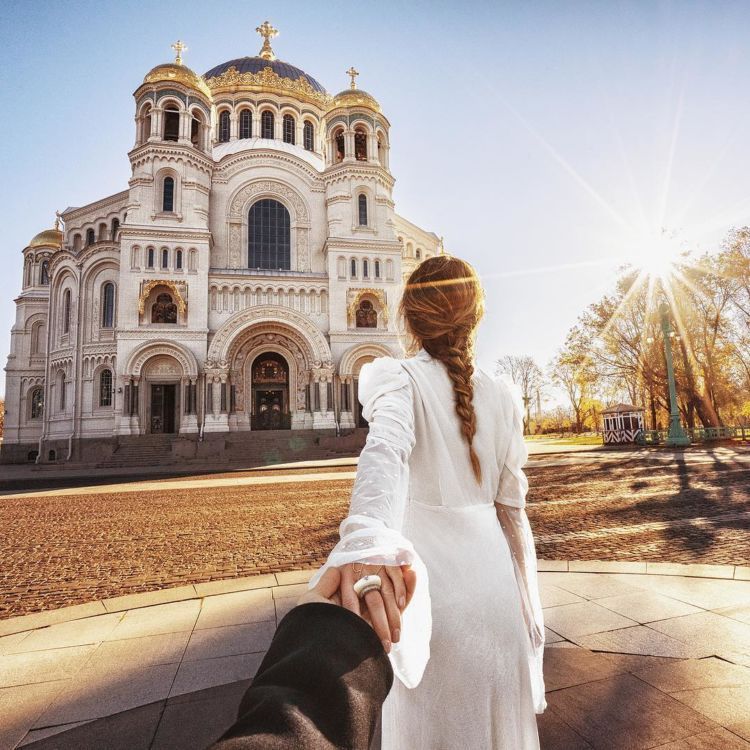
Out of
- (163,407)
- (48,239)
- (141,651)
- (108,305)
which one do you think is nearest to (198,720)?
(141,651)

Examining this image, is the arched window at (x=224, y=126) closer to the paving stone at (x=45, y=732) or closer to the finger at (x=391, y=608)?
the paving stone at (x=45, y=732)

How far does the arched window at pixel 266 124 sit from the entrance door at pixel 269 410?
23.3 meters

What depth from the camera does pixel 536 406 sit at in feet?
265

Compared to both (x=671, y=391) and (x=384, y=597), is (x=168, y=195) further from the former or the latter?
(x=384, y=597)

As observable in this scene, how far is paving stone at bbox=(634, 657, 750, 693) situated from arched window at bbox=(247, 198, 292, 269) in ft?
115

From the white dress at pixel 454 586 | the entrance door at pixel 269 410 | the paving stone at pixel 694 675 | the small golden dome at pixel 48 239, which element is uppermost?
the small golden dome at pixel 48 239

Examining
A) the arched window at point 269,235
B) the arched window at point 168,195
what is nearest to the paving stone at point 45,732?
the arched window at point 168,195

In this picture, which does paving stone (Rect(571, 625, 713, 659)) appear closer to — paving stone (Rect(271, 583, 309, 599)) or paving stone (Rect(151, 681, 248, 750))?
paving stone (Rect(151, 681, 248, 750))

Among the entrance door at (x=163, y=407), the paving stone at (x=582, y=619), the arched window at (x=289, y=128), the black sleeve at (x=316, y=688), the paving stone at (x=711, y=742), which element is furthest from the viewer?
the arched window at (x=289, y=128)

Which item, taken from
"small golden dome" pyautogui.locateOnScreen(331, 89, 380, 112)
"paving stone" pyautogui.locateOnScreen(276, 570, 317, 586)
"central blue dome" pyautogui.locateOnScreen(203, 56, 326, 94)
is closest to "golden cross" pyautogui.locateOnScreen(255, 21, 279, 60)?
"central blue dome" pyautogui.locateOnScreen(203, 56, 326, 94)

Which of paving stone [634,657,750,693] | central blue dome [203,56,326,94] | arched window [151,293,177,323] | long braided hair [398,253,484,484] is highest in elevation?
central blue dome [203,56,326,94]

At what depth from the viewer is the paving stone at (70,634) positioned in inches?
144

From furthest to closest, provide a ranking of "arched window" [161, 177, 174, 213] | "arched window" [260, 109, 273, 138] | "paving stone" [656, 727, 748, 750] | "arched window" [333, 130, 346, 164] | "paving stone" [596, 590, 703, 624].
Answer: "arched window" [260, 109, 273, 138] < "arched window" [333, 130, 346, 164] < "arched window" [161, 177, 174, 213] < "paving stone" [596, 590, 703, 624] < "paving stone" [656, 727, 748, 750]

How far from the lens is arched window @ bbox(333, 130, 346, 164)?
36938 millimetres
